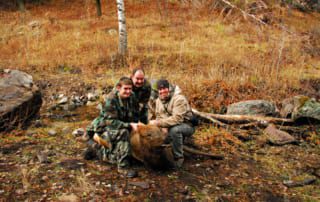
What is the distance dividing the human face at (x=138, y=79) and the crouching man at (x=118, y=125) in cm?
→ 26

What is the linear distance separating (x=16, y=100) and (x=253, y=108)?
4629mm

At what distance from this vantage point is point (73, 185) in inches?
148

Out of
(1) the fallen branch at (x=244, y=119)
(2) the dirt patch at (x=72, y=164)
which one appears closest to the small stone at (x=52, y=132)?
(2) the dirt patch at (x=72, y=164)

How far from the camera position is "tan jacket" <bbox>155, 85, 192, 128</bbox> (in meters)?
4.39

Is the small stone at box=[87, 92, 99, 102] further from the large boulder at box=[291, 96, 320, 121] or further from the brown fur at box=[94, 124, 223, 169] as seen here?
the large boulder at box=[291, 96, 320, 121]

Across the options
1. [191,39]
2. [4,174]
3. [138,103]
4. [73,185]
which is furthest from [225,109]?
[191,39]

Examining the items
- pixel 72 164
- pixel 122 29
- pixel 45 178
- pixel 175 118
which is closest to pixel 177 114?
pixel 175 118

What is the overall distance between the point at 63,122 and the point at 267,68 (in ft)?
17.8

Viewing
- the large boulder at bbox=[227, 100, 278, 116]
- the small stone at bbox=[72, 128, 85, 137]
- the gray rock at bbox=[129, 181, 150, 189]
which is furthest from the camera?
the large boulder at bbox=[227, 100, 278, 116]

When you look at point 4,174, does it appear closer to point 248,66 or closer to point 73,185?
point 73,185

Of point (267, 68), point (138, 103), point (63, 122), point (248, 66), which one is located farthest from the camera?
point (248, 66)

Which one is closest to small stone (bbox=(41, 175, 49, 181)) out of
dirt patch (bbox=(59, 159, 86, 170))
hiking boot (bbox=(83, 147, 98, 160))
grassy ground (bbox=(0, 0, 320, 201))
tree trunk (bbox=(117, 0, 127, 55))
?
grassy ground (bbox=(0, 0, 320, 201))

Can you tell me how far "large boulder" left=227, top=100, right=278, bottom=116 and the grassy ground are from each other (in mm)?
528

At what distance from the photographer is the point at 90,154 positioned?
4.57 metres
